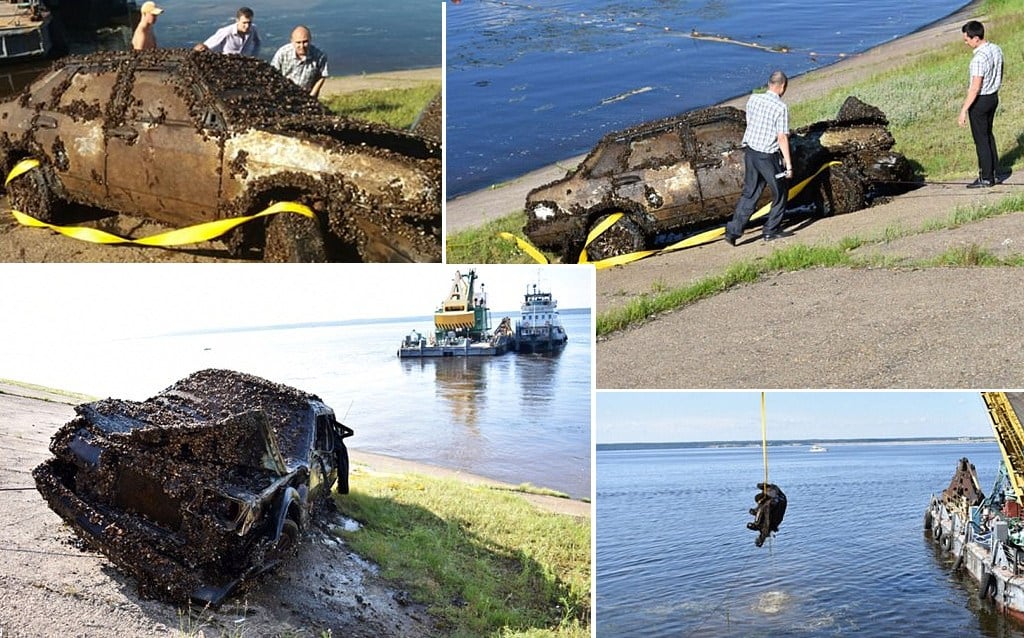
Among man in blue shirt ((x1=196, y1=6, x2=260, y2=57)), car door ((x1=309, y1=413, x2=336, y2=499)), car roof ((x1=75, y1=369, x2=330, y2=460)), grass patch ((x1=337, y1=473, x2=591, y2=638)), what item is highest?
man in blue shirt ((x1=196, y1=6, x2=260, y2=57))

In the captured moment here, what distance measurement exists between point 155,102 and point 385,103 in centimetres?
508

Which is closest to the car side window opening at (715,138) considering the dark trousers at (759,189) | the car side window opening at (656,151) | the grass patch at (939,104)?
the car side window opening at (656,151)

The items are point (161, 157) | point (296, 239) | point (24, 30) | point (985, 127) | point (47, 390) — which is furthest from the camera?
point (24, 30)

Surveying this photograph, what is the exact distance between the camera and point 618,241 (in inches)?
396

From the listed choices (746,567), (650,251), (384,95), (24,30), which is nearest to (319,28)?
(384,95)

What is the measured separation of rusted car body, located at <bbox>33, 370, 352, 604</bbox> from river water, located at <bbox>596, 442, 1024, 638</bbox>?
1880 mm

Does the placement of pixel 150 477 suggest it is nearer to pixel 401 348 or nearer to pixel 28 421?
pixel 401 348

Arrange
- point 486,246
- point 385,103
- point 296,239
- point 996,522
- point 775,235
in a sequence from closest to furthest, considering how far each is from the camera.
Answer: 1. point 296,239
2. point 775,235
3. point 486,246
4. point 996,522
5. point 385,103

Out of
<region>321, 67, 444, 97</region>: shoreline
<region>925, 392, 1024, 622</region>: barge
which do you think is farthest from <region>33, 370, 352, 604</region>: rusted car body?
<region>321, 67, 444, 97</region>: shoreline

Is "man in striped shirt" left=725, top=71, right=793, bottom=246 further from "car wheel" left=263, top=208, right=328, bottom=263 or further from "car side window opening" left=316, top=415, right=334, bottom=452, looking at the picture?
"car side window opening" left=316, top=415, right=334, bottom=452

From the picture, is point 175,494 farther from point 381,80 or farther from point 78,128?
point 381,80

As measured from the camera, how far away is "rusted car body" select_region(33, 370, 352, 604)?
15.9 feet

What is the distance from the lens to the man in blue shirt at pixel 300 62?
10.1m

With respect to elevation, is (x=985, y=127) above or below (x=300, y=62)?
below
